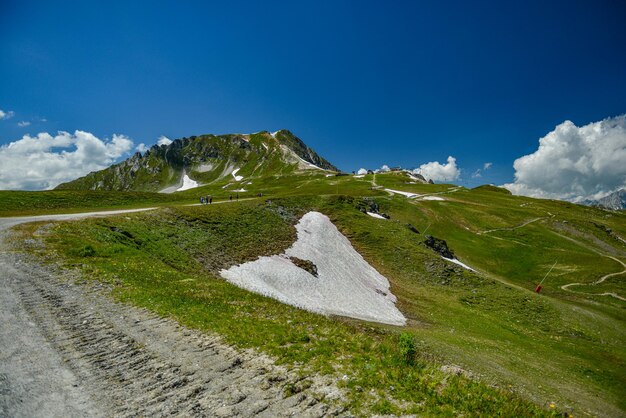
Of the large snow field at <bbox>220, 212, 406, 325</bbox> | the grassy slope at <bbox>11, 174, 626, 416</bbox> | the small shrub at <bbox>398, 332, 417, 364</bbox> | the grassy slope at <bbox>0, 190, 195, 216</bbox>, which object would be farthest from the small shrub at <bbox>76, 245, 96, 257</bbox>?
the grassy slope at <bbox>0, 190, 195, 216</bbox>

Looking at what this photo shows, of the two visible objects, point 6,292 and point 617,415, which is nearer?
point 6,292

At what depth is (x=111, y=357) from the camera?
12.7 meters

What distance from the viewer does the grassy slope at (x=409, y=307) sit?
12.8 m

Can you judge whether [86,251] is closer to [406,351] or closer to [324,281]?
[406,351]

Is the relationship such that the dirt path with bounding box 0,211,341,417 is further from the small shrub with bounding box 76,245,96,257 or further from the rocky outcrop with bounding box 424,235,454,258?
the rocky outcrop with bounding box 424,235,454,258

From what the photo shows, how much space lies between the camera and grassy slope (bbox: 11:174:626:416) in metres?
12.8

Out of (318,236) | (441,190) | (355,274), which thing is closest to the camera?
(355,274)

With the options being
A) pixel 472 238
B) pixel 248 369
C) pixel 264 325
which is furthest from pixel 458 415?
pixel 472 238

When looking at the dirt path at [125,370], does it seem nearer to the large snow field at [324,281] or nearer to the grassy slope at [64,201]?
the large snow field at [324,281]

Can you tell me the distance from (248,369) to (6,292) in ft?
48.5

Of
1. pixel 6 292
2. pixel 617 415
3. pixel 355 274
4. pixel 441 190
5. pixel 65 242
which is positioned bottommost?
pixel 617 415

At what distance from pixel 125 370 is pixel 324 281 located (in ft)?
99.1

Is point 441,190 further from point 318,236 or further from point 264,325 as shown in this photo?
point 264,325

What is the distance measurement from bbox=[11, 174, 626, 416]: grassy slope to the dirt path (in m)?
1.20
